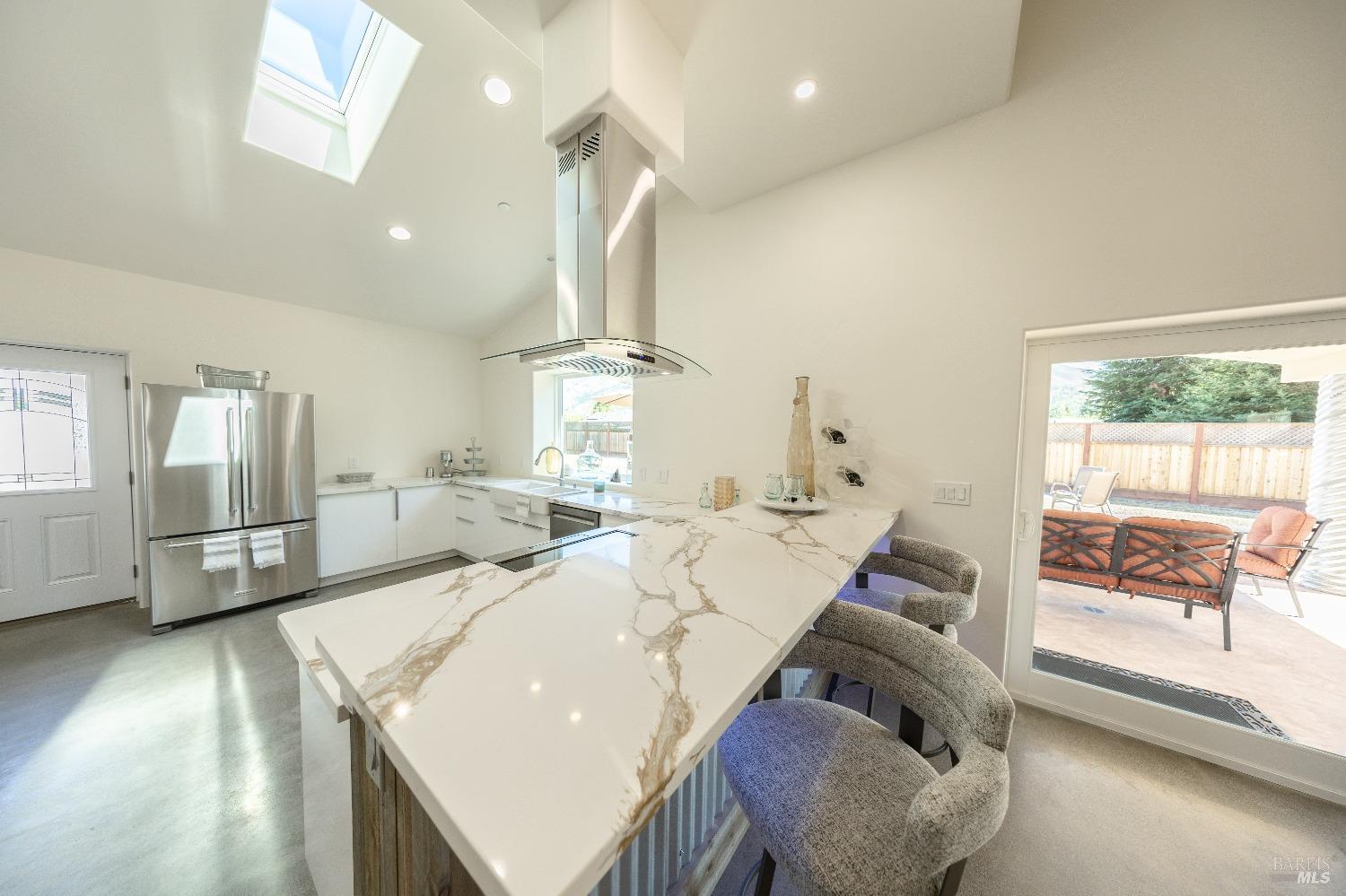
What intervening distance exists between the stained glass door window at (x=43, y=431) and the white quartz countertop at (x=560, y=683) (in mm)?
3619

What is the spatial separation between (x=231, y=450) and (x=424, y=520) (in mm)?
1457

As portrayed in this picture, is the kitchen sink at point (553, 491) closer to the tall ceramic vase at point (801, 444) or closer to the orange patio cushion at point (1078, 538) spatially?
the tall ceramic vase at point (801, 444)

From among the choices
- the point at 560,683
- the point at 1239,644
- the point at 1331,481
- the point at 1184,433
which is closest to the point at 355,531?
the point at 560,683

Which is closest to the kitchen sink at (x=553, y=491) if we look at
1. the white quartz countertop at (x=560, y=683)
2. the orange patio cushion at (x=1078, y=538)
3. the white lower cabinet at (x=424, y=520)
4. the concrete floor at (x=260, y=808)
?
the white lower cabinet at (x=424, y=520)

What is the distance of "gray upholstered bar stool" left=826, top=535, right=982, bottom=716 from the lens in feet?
4.05

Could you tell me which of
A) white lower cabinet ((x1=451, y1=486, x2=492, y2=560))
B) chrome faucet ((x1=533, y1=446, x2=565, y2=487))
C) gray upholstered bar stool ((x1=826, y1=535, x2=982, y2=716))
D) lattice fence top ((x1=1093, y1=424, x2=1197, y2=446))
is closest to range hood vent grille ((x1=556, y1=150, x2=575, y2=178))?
gray upholstered bar stool ((x1=826, y1=535, x2=982, y2=716))

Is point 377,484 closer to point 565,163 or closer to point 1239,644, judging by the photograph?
point 565,163

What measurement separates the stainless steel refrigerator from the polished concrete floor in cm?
37

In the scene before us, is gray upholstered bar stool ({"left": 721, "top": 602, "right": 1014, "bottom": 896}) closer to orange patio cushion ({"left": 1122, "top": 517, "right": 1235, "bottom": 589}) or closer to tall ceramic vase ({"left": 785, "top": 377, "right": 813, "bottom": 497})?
tall ceramic vase ({"left": 785, "top": 377, "right": 813, "bottom": 497})

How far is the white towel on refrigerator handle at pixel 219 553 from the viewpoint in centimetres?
285

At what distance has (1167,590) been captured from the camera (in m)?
1.88

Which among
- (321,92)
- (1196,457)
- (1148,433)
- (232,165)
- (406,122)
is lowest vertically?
(1196,457)

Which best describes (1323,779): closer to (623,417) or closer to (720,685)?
(720,685)

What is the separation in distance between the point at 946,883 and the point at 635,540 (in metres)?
1.06
